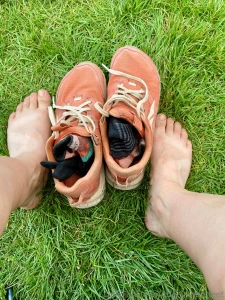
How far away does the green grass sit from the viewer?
5.03 ft

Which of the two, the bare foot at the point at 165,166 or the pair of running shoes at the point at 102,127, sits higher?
the pair of running shoes at the point at 102,127

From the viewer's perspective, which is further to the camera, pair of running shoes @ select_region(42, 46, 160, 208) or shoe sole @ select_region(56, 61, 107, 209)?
shoe sole @ select_region(56, 61, 107, 209)

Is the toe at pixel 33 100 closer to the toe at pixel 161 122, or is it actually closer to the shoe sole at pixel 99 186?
the shoe sole at pixel 99 186

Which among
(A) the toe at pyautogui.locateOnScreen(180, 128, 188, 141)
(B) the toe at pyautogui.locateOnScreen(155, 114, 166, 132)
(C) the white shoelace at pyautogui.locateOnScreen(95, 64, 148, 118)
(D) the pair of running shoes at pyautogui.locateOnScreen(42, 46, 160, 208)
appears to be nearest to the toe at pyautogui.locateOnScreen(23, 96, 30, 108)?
(D) the pair of running shoes at pyautogui.locateOnScreen(42, 46, 160, 208)

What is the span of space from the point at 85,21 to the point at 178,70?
1.70ft

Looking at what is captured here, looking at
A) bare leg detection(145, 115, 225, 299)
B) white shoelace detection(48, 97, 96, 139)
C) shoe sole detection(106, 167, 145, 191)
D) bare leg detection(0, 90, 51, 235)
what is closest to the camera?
bare leg detection(145, 115, 225, 299)

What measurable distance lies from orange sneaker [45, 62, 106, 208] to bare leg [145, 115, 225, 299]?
268 millimetres

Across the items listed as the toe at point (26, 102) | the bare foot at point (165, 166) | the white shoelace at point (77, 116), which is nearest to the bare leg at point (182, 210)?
the bare foot at point (165, 166)

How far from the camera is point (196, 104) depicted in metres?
1.60

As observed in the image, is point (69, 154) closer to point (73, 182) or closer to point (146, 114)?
point (73, 182)

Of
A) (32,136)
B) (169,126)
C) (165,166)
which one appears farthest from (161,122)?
(32,136)

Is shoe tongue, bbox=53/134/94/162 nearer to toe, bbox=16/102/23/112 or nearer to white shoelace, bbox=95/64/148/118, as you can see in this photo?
white shoelace, bbox=95/64/148/118

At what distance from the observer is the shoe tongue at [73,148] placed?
1258 mm

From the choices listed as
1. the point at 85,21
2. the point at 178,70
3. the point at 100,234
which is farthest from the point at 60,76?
the point at 100,234
